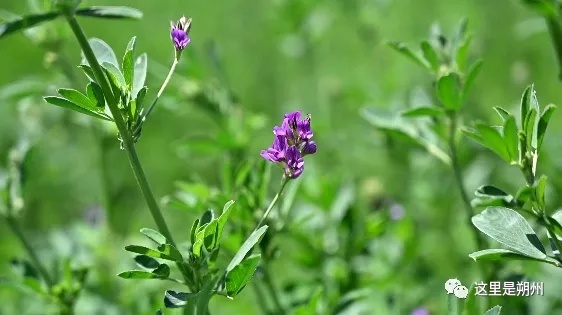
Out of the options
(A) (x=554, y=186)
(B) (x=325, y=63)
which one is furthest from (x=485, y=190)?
(B) (x=325, y=63)

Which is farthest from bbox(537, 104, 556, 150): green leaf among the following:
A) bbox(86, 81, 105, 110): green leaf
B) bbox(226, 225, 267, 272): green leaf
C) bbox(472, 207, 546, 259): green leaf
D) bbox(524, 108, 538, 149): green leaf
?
bbox(86, 81, 105, 110): green leaf

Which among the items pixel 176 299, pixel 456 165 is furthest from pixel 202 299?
pixel 456 165

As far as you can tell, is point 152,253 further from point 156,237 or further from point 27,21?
point 27,21

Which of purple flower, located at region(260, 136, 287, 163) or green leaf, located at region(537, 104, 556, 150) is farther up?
purple flower, located at region(260, 136, 287, 163)

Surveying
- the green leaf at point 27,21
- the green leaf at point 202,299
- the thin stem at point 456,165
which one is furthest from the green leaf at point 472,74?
the green leaf at point 27,21

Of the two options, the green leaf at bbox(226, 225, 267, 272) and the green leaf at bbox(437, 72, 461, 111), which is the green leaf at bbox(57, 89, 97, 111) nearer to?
the green leaf at bbox(226, 225, 267, 272)

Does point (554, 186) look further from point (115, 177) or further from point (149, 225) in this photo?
point (115, 177)
